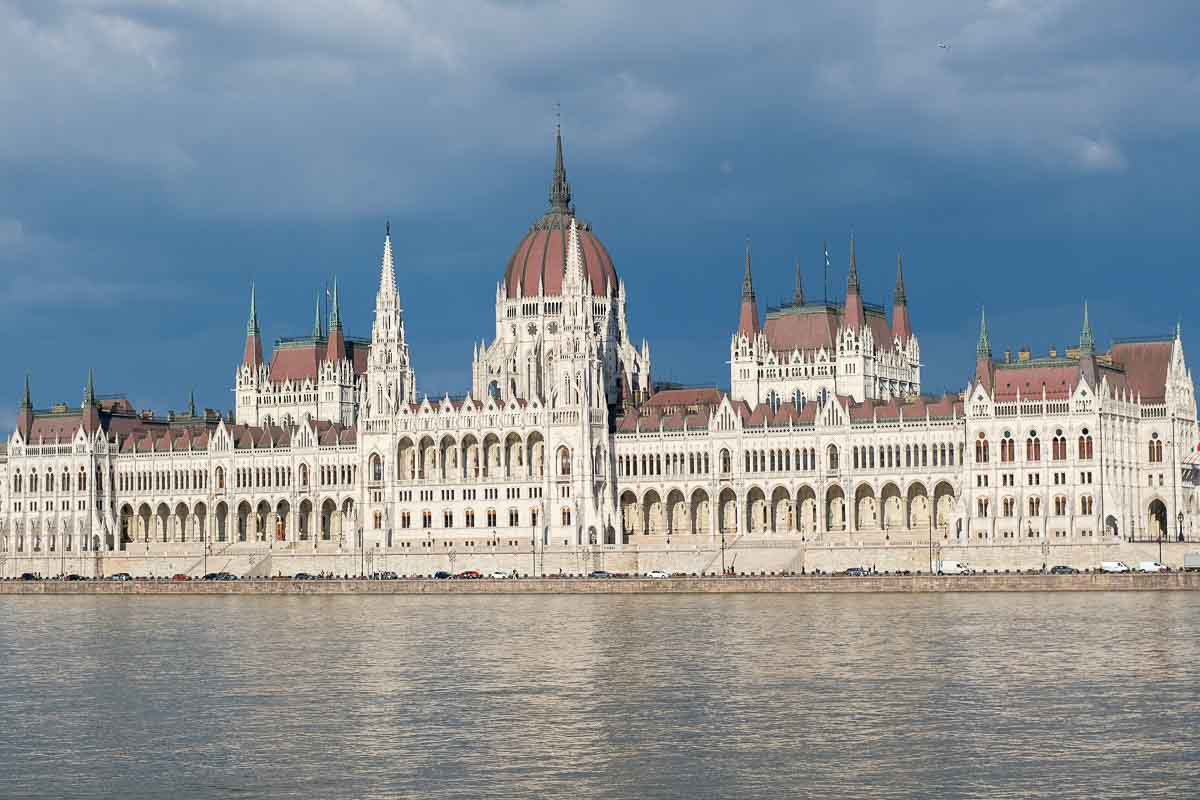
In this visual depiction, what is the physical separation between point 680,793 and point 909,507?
4140 inches

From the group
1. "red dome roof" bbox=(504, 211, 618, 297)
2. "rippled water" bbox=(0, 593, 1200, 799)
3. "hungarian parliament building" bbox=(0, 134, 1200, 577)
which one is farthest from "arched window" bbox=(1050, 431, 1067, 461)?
"red dome roof" bbox=(504, 211, 618, 297)

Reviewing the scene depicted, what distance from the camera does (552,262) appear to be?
18212cm

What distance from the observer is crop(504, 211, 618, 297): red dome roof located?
593 ft

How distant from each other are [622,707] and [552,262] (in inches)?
4465

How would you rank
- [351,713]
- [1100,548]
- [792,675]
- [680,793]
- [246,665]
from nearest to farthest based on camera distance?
[680,793]
[351,713]
[792,675]
[246,665]
[1100,548]

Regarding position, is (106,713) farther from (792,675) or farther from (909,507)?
(909,507)

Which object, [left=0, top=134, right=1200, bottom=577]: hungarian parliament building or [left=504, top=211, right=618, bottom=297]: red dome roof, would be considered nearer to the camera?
[left=0, top=134, right=1200, bottom=577]: hungarian parliament building

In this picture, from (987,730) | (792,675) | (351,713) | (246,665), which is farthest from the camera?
(246,665)

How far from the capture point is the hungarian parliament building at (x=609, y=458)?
489 feet

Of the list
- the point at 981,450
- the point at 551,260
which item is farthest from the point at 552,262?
the point at 981,450

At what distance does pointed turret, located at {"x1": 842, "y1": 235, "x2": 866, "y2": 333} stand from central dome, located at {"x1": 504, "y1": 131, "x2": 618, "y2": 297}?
1961 cm

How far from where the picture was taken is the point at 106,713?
235 ft

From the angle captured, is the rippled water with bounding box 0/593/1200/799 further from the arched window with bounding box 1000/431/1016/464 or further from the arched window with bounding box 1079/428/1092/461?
the arched window with bounding box 1000/431/1016/464

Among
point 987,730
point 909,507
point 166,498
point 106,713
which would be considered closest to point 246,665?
point 106,713
